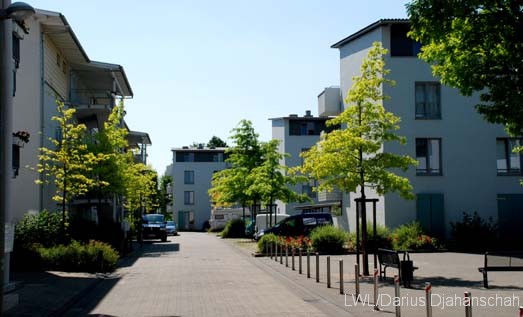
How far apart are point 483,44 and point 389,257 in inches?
259

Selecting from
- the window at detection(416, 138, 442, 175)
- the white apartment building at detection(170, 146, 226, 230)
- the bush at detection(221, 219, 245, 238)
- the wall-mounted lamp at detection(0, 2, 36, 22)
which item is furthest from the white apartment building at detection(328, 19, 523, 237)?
the white apartment building at detection(170, 146, 226, 230)

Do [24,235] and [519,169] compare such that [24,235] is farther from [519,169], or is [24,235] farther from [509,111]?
[519,169]

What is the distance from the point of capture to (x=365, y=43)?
115 ft

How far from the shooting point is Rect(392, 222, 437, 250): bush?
29527 mm

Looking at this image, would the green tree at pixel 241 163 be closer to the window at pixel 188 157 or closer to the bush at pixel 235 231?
the bush at pixel 235 231

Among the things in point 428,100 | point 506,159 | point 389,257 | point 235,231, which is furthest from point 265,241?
point 235,231

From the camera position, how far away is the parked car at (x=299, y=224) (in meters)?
34.5

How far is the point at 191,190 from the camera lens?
8494 cm

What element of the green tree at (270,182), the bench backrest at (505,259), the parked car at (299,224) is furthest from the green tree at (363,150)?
the green tree at (270,182)

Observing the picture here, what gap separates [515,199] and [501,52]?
2421 cm

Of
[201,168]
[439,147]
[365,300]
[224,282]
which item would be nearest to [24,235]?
[224,282]

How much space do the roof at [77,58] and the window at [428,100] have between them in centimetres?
1681

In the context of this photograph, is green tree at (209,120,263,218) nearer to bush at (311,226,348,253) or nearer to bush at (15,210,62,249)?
bush at (311,226,348,253)

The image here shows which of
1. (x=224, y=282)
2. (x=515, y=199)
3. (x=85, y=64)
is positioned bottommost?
(x=224, y=282)
